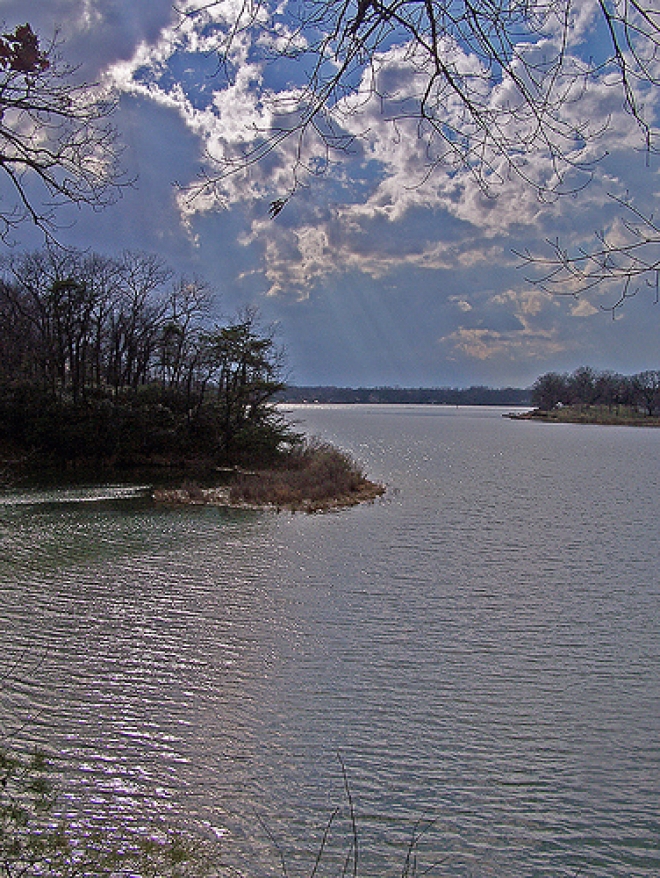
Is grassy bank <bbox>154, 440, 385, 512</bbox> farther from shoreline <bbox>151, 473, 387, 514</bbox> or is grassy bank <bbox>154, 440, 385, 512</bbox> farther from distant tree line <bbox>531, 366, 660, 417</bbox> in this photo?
distant tree line <bbox>531, 366, 660, 417</bbox>

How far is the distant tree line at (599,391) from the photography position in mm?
142500

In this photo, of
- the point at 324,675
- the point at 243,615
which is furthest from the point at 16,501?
the point at 324,675

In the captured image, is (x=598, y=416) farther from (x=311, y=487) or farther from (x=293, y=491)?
(x=293, y=491)

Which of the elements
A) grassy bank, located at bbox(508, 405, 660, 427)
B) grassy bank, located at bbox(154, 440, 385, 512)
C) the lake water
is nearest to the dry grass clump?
grassy bank, located at bbox(154, 440, 385, 512)

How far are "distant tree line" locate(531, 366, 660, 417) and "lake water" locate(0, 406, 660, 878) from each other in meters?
139

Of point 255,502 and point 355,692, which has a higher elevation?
point 255,502

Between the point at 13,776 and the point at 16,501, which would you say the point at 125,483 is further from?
the point at 13,776

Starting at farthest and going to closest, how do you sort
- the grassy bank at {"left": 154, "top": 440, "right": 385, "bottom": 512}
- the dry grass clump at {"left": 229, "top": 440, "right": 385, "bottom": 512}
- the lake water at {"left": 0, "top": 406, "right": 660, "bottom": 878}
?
the dry grass clump at {"left": 229, "top": 440, "right": 385, "bottom": 512} < the grassy bank at {"left": 154, "top": 440, "right": 385, "bottom": 512} < the lake water at {"left": 0, "top": 406, "right": 660, "bottom": 878}

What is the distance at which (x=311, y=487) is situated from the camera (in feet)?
91.8

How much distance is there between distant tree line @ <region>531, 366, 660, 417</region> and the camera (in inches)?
5610

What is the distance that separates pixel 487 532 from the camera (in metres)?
20.2

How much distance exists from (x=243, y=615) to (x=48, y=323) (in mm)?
35908

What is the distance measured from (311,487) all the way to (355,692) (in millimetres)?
19498

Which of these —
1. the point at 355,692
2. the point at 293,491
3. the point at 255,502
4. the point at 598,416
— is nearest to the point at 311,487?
the point at 293,491
